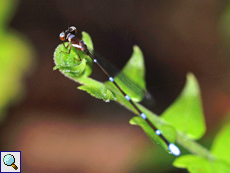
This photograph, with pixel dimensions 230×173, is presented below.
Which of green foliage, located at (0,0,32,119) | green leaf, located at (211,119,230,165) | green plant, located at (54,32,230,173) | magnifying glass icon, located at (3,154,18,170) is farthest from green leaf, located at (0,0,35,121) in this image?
green leaf, located at (211,119,230,165)

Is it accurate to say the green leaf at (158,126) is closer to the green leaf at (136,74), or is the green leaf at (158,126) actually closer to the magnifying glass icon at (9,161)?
the green leaf at (136,74)

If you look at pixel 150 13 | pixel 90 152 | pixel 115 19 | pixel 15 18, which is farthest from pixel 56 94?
pixel 150 13

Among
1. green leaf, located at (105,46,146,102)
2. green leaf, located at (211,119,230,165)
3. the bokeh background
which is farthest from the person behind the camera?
the bokeh background

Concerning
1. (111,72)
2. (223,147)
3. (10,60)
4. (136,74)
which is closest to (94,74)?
(111,72)

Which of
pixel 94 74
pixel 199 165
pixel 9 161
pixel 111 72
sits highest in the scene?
Answer: pixel 94 74

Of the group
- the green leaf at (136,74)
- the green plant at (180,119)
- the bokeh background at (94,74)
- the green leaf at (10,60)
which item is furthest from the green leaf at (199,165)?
the green leaf at (10,60)

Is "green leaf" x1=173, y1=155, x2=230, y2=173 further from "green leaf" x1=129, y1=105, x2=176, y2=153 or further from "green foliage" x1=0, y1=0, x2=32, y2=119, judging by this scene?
"green foliage" x1=0, y1=0, x2=32, y2=119

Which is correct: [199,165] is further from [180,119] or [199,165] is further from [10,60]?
[10,60]
